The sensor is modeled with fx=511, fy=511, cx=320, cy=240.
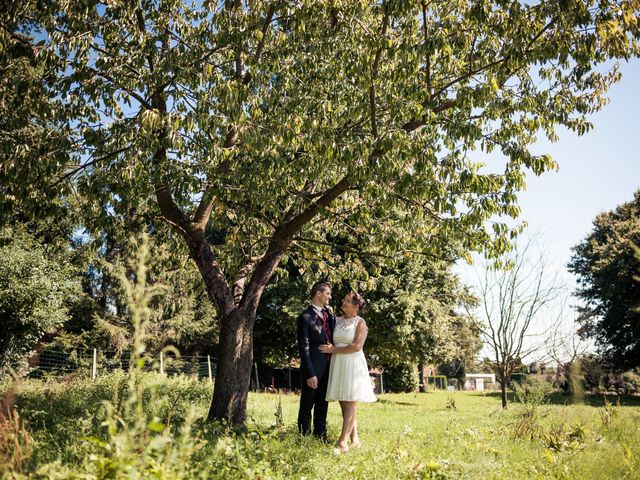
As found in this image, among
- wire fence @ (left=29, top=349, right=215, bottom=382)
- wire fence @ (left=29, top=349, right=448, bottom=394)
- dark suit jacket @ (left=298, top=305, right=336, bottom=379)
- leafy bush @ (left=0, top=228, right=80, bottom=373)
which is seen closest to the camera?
dark suit jacket @ (left=298, top=305, right=336, bottom=379)

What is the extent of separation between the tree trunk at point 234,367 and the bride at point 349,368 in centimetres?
219

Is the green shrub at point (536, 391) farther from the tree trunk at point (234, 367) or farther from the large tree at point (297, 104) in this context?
the tree trunk at point (234, 367)

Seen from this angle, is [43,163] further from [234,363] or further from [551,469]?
[551,469]

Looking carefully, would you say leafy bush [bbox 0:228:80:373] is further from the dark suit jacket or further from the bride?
the bride

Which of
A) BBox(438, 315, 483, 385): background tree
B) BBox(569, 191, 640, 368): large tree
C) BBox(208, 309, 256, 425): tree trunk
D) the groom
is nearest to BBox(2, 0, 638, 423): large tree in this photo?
BBox(208, 309, 256, 425): tree trunk

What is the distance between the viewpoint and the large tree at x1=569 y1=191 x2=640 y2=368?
25.9 m

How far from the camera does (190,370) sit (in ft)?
77.3

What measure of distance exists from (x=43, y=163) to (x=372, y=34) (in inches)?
183

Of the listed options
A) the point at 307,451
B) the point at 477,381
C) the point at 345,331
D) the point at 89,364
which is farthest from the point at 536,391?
the point at 477,381

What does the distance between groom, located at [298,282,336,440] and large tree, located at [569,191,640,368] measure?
22.0m

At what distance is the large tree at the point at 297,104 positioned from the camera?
6.51 m

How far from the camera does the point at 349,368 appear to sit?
631 cm

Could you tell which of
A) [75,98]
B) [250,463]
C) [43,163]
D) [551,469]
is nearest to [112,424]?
[250,463]

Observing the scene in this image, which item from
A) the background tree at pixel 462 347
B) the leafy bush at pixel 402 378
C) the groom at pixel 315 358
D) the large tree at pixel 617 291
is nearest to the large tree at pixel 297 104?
the groom at pixel 315 358
